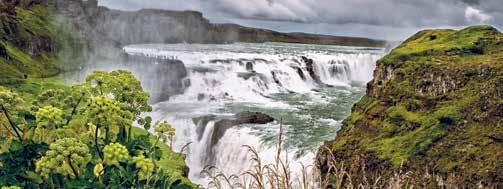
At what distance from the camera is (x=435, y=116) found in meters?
12.5

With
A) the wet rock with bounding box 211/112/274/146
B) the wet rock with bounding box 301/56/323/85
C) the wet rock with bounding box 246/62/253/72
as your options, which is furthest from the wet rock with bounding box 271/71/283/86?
the wet rock with bounding box 211/112/274/146

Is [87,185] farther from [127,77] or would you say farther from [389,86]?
[389,86]

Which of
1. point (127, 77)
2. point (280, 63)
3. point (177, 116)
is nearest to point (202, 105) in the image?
point (177, 116)

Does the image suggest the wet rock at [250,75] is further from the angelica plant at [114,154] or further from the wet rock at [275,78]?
the angelica plant at [114,154]

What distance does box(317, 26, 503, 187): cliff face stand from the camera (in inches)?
432

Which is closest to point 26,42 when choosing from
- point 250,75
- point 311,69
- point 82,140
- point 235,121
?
point 250,75

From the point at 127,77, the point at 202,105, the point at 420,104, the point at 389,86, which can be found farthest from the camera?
the point at 202,105

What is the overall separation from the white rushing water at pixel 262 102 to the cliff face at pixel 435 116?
2.43 m

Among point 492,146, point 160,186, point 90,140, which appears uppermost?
point 90,140

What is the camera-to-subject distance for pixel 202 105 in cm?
2952

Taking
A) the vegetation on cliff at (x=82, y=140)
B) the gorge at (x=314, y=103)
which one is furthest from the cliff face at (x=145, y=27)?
the vegetation on cliff at (x=82, y=140)

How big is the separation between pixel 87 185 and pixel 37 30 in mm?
43226

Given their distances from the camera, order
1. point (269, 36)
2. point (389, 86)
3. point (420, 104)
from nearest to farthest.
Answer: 1. point (420, 104)
2. point (389, 86)
3. point (269, 36)

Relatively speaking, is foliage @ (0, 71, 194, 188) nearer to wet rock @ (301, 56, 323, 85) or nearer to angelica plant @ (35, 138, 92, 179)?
angelica plant @ (35, 138, 92, 179)
